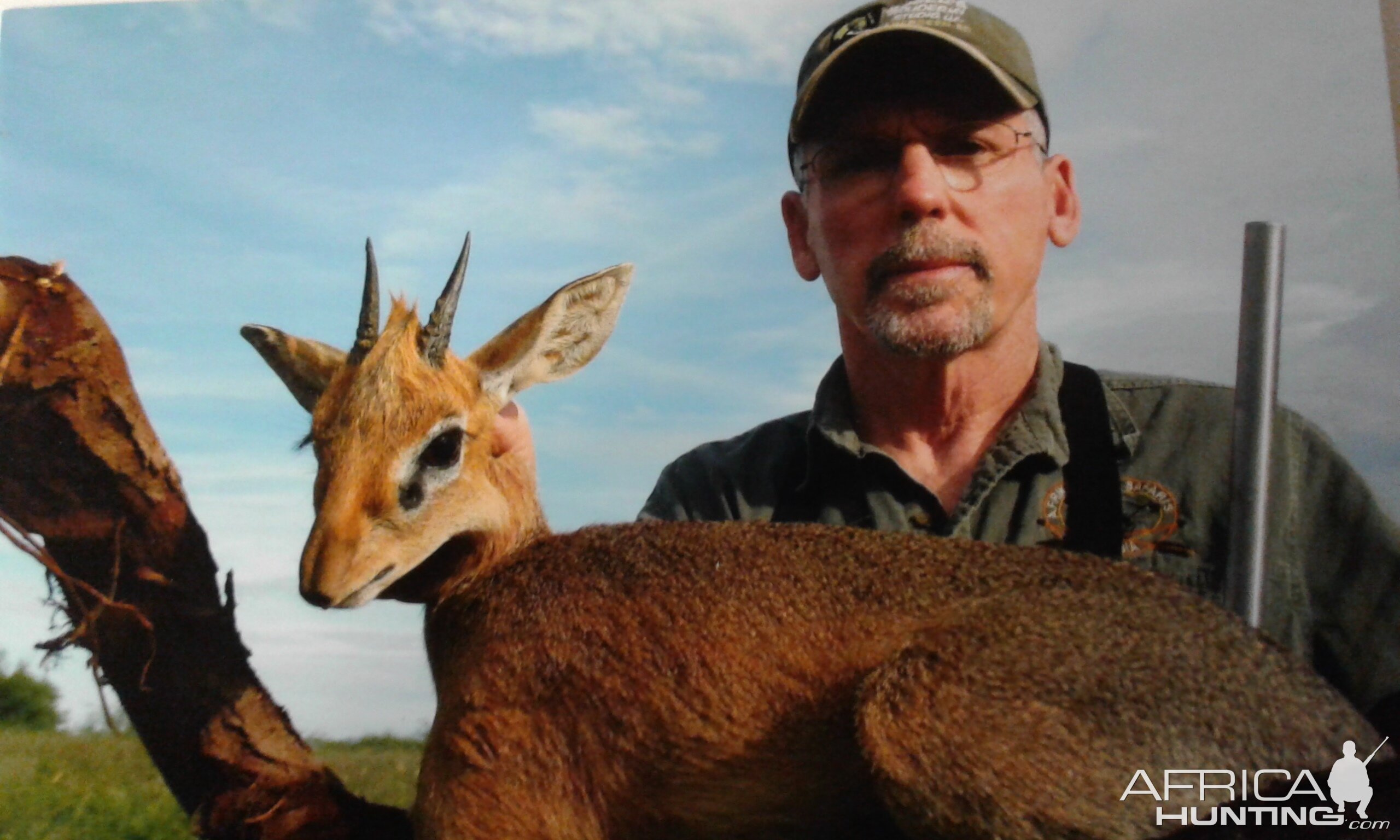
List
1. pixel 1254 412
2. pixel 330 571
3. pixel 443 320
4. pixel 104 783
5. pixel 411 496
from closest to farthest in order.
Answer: pixel 330 571 < pixel 411 496 < pixel 443 320 < pixel 1254 412 < pixel 104 783

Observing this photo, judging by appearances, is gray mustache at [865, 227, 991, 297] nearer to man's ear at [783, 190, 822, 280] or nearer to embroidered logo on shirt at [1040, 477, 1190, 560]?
man's ear at [783, 190, 822, 280]

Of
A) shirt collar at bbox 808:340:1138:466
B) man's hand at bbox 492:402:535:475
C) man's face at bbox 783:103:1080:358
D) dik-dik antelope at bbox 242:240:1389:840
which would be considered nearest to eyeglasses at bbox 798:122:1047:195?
man's face at bbox 783:103:1080:358

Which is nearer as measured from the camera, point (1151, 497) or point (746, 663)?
point (746, 663)

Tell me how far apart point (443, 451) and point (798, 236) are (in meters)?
1.00

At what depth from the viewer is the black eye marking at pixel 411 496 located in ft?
6.08

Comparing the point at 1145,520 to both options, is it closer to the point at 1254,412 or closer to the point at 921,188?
the point at 1254,412

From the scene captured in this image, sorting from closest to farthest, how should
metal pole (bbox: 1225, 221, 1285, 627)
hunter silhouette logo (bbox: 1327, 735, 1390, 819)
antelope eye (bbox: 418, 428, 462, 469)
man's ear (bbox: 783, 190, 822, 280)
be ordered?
hunter silhouette logo (bbox: 1327, 735, 1390, 819), antelope eye (bbox: 418, 428, 462, 469), metal pole (bbox: 1225, 221, 1285, 627), man's ear (bbox: 783, 190, 822, 280)

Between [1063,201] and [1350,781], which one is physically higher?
[1063,201]

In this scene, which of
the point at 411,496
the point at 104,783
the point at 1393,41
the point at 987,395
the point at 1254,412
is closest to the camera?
the point at 411,496

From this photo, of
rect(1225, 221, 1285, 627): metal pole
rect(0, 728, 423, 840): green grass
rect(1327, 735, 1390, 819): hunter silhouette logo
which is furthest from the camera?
rect(0, 728, 423, 840): green grass

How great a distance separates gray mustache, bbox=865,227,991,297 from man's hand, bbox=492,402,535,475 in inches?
31.9

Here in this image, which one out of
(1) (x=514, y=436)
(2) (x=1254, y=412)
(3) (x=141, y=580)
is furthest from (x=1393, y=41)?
(3) (x=141, y=580)

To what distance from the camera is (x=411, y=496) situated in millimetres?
1870

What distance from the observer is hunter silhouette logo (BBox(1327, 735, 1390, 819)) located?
5.87 feet
